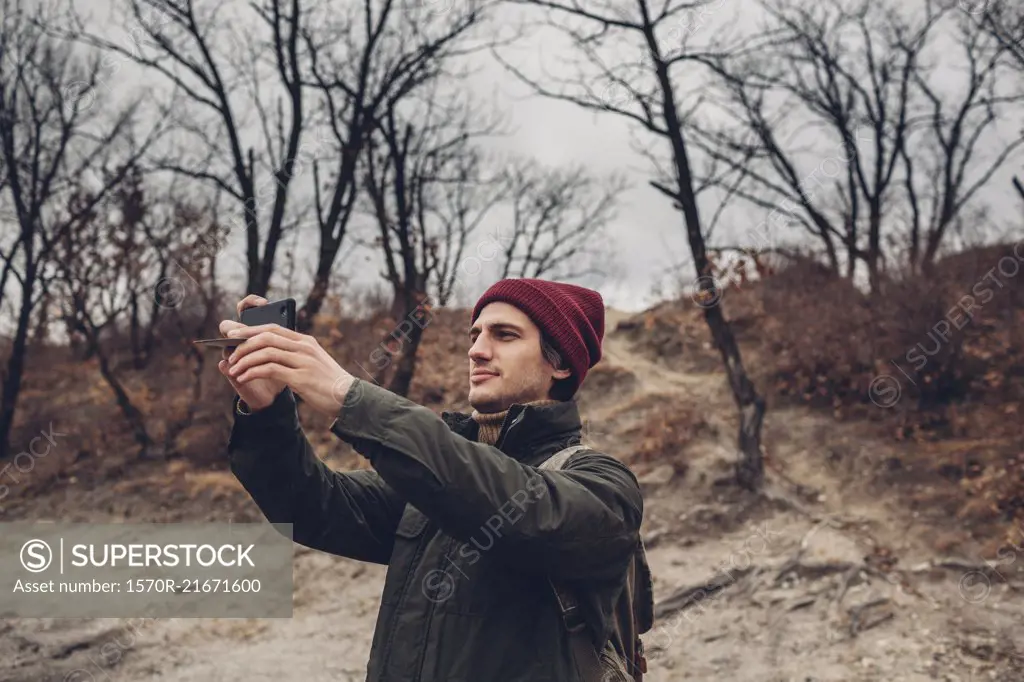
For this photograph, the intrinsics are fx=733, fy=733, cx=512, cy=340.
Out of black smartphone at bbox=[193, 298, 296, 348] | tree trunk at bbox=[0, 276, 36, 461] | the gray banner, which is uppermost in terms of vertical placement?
tree trunk at bbox=[0, 276, 36, 461]

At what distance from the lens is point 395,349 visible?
12.6 meters

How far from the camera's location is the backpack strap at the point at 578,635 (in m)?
1.72

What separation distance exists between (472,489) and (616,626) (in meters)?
0.77

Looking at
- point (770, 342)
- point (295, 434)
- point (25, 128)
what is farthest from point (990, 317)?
point (25, 128)

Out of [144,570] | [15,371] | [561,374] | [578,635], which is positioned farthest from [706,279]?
[15,371]

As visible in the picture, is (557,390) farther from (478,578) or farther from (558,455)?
(478,578)

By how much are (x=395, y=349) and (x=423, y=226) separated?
2.58 m

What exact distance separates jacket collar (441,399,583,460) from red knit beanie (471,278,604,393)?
202 millimetres

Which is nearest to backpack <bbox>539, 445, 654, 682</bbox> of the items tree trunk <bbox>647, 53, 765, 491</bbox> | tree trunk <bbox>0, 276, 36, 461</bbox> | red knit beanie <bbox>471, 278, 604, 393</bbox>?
red knit beanie <bbox>471, 278, 604, 393</bbox>

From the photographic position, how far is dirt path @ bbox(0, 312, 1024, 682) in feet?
18.6

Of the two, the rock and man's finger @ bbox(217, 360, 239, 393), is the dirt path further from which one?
man's finger @ bbox(217, 360, 239, 393)

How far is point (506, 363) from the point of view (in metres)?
2.10

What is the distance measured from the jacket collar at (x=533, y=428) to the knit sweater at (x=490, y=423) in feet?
0.12

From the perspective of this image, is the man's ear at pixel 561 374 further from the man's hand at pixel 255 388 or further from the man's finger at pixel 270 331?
the man's finger at pixel 270 331
